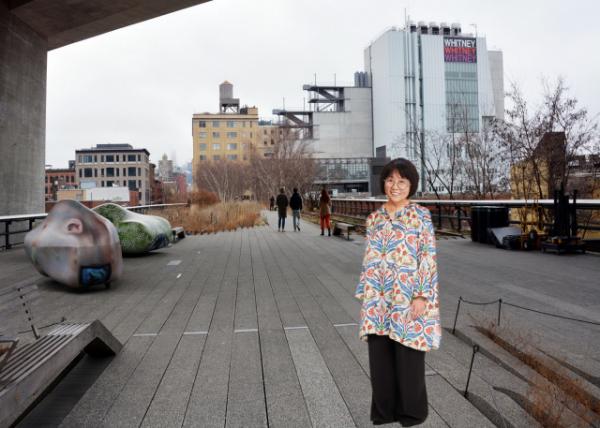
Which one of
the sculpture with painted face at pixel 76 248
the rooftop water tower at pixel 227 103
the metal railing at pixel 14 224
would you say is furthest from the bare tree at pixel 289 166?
the rooftop water tower at pixel 227 103

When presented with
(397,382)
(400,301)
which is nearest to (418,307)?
(400,301)

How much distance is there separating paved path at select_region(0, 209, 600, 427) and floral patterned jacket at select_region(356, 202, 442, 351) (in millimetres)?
754

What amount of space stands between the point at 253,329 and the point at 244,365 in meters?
1.09

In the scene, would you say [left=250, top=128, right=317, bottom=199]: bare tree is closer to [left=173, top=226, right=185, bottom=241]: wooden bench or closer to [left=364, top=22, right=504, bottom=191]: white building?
[left=173, top=226, right=185, bottom=241]: wooden bench

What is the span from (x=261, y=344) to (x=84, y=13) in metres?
15.0

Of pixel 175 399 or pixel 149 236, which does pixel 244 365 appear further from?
pixel 149 236

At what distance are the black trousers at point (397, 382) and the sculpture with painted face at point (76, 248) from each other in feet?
17.5

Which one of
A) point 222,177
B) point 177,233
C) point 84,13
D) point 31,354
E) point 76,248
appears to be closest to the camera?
point 31,354

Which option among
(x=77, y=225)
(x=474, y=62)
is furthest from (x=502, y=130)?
(x=474, y=62)

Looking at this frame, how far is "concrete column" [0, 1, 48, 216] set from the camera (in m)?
15.5

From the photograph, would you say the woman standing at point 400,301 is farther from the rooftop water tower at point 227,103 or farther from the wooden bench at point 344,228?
the rooftop water tower at point 227,103

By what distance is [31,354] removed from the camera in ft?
10.1

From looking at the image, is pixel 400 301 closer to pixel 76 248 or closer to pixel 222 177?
pixel 76 248

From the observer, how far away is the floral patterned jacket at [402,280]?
2535 millimetres
